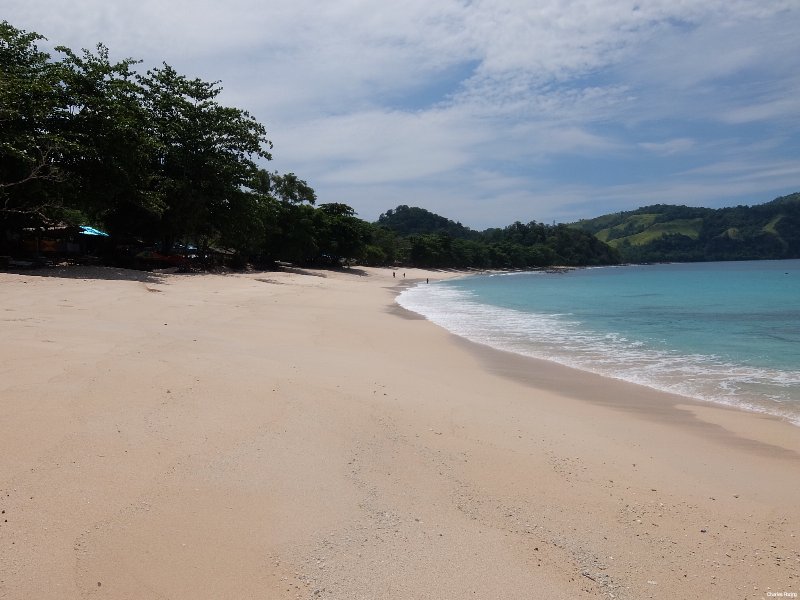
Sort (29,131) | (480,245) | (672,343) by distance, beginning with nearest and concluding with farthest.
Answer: (672,343)
(29,131)
(480,245)

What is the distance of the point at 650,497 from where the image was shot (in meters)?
4.09

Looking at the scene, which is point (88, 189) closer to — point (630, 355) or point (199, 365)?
point (199, 365)

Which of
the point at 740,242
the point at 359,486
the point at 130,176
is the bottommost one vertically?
the point at 359,486

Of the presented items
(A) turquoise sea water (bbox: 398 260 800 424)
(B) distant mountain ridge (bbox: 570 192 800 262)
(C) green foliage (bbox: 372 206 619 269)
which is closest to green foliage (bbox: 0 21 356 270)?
(A) turquoise sea water (bbox: 398 260 800 424)

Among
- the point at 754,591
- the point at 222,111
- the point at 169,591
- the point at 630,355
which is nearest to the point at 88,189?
the point at 222,111

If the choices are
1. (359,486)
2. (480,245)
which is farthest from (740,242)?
(359,486)

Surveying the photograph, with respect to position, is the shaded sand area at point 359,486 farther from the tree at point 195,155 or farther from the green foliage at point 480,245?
the green foliage at point 480,245

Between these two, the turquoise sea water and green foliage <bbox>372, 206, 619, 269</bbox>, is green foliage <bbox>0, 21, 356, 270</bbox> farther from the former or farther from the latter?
green foliage <bbox>372, 206, 619, 269</bbox>

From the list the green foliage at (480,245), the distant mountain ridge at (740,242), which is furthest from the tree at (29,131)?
the distant mountain ridge at (740,242)

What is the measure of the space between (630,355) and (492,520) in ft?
30.5

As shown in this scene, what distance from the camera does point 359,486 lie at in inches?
154

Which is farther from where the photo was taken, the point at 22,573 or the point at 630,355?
the point at 630,355

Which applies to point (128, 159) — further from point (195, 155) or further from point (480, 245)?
point (480, 245)

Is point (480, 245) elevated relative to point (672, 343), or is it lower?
elevated
